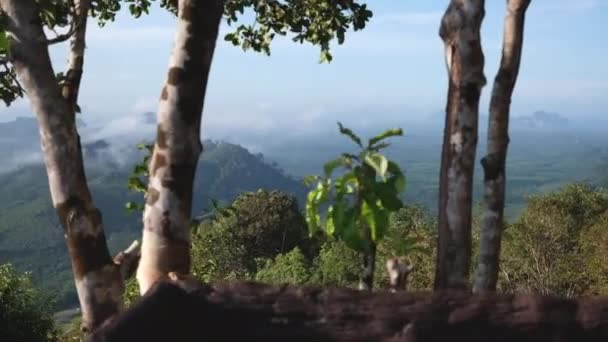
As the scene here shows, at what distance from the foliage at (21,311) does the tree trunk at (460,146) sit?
91.5 feet

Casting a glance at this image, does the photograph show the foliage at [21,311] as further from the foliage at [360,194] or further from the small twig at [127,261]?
the foliage at [360,194]

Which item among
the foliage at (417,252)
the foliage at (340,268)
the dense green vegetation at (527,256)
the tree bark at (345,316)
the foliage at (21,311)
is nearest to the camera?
the tree bark at (345,316)

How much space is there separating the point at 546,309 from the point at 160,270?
2.68 meters

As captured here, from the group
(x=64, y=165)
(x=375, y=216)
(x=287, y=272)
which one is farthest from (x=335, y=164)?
(x=287, y=272)

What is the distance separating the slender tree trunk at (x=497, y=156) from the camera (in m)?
5.38

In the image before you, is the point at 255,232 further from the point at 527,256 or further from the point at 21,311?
the point at 21,311

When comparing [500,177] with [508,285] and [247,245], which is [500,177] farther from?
[247,245]

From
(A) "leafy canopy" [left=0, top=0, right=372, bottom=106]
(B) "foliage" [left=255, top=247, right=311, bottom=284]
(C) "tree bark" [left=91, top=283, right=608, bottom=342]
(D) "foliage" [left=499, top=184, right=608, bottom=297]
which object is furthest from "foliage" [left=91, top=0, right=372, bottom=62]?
(B) "foliage" [left=255, top=247, right=311, bottom=284]

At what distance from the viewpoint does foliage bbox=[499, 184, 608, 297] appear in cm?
3897

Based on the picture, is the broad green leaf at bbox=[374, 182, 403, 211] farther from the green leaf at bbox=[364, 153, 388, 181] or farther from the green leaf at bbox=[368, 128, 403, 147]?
the green leaf at bbox=[368, 128, 403, 147]

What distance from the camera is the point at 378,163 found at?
448 centimetres

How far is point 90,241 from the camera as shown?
5.45 m

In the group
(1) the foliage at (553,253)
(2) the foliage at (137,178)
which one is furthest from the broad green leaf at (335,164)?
(1) the foliage at (553,253)

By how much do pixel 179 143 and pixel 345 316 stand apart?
1.99m
